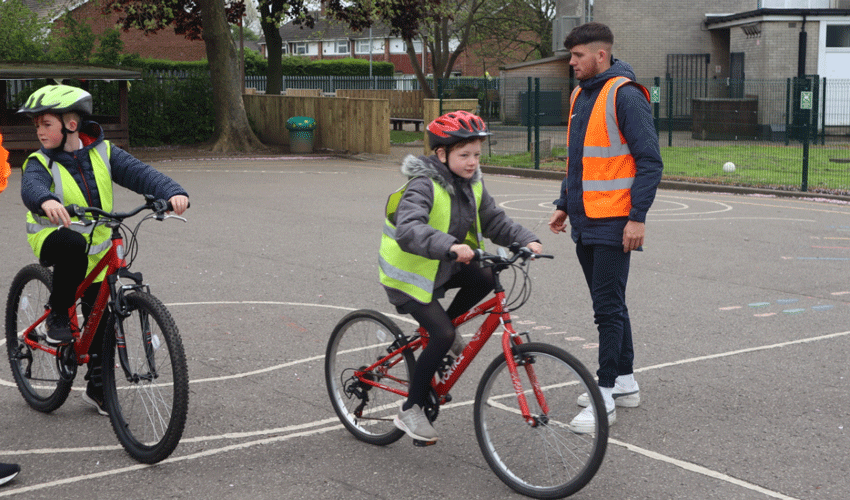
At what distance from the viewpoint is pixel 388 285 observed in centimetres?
450

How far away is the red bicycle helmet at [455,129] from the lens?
14.0 feet

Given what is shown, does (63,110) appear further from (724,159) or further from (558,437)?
(724,159)

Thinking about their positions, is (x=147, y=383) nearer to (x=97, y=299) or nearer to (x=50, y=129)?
(x=97, y=299)

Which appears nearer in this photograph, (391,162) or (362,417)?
(362,417)

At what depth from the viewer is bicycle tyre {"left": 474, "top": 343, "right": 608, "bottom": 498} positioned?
156 inches

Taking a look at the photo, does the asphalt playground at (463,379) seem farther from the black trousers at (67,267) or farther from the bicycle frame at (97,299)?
the black trousers at (67,267)

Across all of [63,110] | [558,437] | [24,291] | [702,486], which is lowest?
[702,486]

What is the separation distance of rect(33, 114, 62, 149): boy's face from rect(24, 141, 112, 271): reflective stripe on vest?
9cm

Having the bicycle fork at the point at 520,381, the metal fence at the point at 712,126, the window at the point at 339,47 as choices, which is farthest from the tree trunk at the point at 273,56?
the window at the point at 339,47

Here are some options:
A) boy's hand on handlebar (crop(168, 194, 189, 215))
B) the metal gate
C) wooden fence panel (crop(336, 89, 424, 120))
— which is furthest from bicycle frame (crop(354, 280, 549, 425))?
wooden fence panel (crop(336, 89, 424, 120))

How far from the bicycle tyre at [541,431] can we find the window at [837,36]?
2896cm

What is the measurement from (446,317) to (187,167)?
19637 mm

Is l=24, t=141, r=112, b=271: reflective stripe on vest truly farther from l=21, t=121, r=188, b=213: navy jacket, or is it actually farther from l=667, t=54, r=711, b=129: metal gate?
l=667, t=54, r=711, b=129: metal gate

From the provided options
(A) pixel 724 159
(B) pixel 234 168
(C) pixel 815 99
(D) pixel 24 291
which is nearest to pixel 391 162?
(B) pixel 234 168
